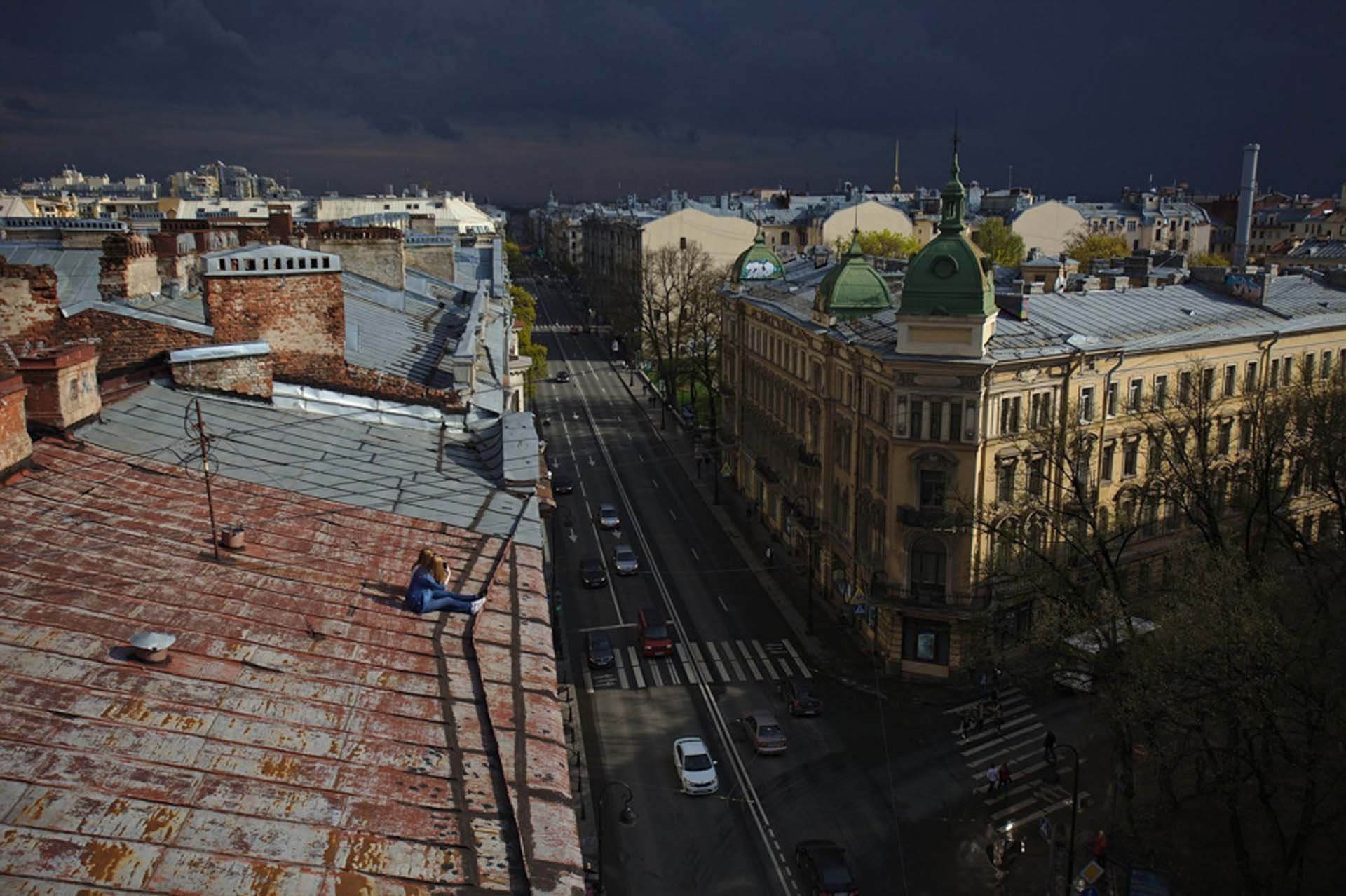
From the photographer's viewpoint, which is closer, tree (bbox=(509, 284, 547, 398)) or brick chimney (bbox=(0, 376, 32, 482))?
brick chimney (bbox=(0, 376, 32, 482))

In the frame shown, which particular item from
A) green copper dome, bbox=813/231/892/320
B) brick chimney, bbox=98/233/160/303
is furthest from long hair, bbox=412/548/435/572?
green copper dome, bbox=813/231/892/320

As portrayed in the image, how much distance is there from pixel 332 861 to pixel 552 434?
6914cm

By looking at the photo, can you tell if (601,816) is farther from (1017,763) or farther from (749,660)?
(1017,763)

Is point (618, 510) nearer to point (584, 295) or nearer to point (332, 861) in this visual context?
point (332, 861)

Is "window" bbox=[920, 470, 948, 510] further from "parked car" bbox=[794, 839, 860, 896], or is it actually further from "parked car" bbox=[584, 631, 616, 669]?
"parked car" bbox=[794, 839, 860, 896]

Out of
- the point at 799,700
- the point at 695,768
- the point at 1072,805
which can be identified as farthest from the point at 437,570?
the point at 799,700

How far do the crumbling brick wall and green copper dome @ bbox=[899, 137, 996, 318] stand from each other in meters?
20.1

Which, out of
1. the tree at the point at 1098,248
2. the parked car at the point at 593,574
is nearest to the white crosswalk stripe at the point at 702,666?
the parked car at the point at 593,574

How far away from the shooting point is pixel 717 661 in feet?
129

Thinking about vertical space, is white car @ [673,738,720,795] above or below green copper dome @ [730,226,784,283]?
below

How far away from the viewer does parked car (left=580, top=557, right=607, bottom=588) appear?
4659 cm

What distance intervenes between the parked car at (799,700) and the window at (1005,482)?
9.18 metres

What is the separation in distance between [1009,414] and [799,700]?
38.7 ft

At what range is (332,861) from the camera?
7742 millimetres
